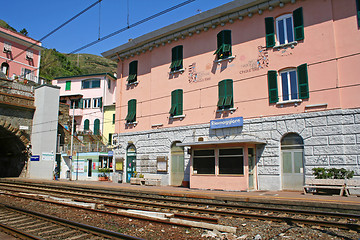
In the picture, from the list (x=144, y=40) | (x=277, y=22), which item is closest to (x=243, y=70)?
(x=277, y=22)

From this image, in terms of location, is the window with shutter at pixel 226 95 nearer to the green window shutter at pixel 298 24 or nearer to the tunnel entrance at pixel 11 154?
the green window shutter at pixel 298 24

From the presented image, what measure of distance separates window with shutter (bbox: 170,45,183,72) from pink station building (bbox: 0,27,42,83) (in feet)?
81.8

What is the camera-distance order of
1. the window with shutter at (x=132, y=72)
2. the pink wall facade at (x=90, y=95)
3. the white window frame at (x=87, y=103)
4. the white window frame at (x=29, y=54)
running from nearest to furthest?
the window with shutter at (x=132, y=72) → the white window frame at (x=29, y=54) → the pink wall facade at (x=90, y=95) → the white window frame at (x=87, y=103)

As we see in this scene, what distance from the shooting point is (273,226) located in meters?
8.61

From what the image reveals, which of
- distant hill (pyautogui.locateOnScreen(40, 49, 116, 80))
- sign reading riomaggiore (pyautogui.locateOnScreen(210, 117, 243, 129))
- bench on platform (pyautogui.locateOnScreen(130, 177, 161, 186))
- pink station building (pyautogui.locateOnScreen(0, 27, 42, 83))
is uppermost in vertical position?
distant hill (pyautogui.locateOnScreen(40, 49, 116, 80))

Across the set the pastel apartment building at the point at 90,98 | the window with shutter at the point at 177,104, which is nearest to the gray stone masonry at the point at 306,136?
the window with shutter at the point at 177,104

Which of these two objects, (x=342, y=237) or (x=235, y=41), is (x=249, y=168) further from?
(x=342, y=237)

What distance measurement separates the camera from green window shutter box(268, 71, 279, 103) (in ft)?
54.1

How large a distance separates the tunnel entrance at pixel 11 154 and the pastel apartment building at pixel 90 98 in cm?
1026

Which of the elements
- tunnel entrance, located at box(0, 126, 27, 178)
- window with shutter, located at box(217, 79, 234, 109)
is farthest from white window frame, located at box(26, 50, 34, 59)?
window with shutter, located at box(217, 79, 234, 109)

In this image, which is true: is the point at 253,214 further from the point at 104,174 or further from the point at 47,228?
the point at 104,174

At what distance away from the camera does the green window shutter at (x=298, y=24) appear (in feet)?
52.6

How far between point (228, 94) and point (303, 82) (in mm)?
4464

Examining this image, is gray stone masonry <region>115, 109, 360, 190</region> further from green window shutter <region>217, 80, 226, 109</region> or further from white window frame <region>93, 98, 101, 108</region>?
white window frame <region>93, 98, 101, 108</region>
